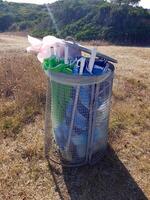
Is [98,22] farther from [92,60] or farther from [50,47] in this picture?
[92,60]

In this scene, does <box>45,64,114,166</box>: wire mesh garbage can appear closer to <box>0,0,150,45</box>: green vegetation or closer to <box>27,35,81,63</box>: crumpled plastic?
<box>27,35,81,63</box>: crumpled plastic

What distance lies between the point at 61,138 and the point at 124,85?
2.85 meters

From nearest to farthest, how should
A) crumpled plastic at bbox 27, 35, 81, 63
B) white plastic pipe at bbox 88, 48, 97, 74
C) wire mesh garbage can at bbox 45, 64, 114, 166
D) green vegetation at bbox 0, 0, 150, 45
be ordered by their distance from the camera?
white plastic pipe at bbox 88, 48, 97, 74 < wire mesh garbage can at bbox 45, 64, 114, 166 < crumpled plastic at bbox 27, 35, 81, 63 < green vegetation at bbox 0, 0, 150, 45

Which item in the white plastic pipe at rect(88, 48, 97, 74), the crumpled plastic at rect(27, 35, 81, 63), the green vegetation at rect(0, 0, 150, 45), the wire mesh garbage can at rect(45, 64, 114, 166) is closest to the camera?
the white plastic pipe at rect(88, 48, 97, 74)

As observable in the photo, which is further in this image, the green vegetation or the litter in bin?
the green vegetation

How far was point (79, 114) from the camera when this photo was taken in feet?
10.9

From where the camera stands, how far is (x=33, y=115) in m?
4.65

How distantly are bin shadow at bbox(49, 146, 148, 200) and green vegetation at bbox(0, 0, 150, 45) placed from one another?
14.1m

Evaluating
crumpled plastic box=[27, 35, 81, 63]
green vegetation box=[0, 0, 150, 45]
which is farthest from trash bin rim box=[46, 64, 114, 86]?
green vegetation box=[0, 0, 150, 45]

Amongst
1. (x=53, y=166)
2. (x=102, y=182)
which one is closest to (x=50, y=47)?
(x=53, y=166)

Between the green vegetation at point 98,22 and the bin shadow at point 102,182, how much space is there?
14144 millimetres

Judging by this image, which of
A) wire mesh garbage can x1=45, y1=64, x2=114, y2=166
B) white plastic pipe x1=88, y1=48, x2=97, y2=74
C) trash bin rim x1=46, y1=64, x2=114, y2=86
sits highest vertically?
white plastic pipe x1=88, y1=48, x2=97, y2=74

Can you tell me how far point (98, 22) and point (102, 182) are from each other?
1831 centimetres

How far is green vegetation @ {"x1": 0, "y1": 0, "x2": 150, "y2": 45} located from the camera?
59.2 feet
